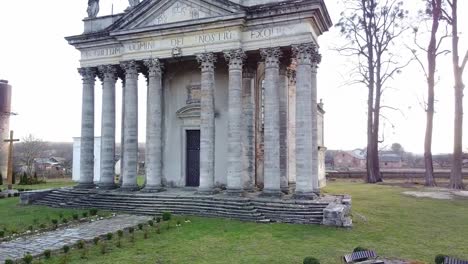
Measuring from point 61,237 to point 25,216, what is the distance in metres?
4.91

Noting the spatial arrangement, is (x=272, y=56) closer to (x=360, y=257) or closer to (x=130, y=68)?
(x=130, y=68)

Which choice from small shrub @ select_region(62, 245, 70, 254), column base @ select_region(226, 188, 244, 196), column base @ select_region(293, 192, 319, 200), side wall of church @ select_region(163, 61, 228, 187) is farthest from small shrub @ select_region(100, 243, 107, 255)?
side wall of church @ select_region(163, 61, 228, 187)

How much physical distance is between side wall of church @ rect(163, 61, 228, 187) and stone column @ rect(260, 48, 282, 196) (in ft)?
12.0

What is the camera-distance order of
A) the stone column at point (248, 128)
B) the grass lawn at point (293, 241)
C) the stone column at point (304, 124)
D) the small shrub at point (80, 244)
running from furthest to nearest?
the stone column at point (248, 128) → the stone column at point (304, 124) → the small shrub at point (80, 244) → the grass lawn at point (293, 241)

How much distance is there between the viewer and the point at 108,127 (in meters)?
20.2

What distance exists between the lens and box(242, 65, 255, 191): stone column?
60.4 ft

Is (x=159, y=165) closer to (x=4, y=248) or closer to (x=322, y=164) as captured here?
(x=4, y=248)

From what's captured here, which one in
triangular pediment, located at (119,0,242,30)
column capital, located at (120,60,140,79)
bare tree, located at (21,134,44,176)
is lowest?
bare tree, located at (21,134,44,176)

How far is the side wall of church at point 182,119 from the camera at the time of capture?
782 inches

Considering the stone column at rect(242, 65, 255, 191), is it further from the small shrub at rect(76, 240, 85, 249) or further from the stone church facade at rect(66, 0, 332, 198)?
the small shrub at rect(76, 240, 85, 249)

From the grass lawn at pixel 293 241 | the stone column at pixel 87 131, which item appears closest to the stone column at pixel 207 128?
the grass lawn at pixel 293 241

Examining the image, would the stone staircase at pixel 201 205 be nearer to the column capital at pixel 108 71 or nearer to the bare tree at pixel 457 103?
the column capital at pixel 108 71

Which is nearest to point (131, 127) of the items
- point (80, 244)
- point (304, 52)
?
point (304, 52)

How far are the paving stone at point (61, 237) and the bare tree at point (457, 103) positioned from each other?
2040 centimetres
